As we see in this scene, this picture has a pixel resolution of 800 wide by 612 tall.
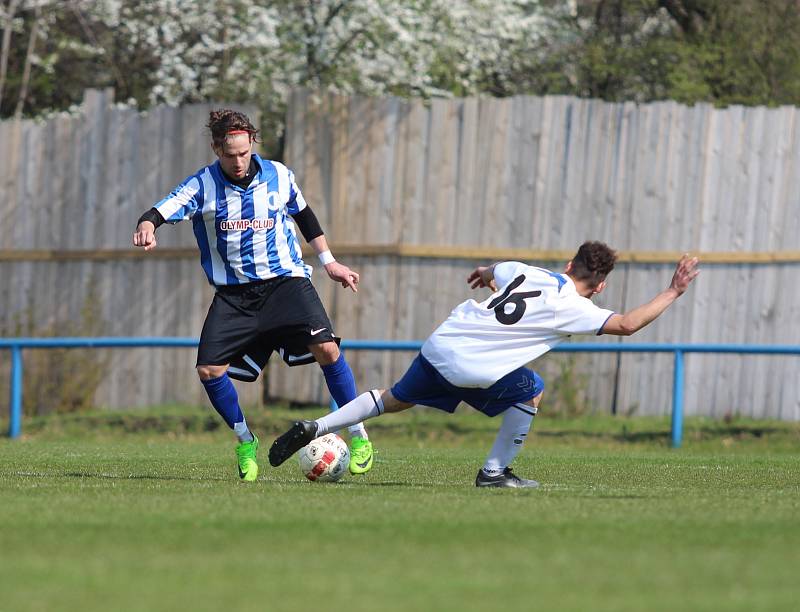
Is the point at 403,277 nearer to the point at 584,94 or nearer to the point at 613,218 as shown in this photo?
the point at 613,218

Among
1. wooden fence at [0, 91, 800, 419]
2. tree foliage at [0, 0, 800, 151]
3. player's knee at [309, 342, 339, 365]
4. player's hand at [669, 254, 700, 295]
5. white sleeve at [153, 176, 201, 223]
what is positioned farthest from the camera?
tree foliage at [0, 0, 800, 151]

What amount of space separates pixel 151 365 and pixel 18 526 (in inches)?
366

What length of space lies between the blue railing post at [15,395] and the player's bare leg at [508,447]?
269 inches

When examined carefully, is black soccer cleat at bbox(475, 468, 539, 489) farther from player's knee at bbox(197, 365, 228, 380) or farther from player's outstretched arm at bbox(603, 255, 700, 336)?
player's knee at bbox(197, 365, 228, 380)

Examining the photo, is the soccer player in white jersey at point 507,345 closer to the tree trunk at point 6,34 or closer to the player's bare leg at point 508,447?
the player's bare leg at point 508,447

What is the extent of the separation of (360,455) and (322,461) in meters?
0.45

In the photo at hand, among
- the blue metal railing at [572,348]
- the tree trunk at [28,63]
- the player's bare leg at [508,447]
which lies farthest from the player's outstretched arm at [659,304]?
the tree trunk at [28,63]

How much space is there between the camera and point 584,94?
18.2 m

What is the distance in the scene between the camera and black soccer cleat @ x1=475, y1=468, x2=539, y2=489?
25.3 ft

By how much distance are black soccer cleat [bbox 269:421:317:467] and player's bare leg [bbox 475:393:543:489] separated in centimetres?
95

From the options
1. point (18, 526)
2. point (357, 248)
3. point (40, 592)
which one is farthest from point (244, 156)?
point (357, 248)

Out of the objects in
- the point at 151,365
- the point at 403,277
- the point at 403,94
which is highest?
the point at 403,94

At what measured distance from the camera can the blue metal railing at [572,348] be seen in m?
12.7

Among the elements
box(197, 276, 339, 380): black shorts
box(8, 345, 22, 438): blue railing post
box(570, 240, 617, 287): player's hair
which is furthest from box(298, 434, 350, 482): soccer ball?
box(8, 345, 22, 438): blue railing post
